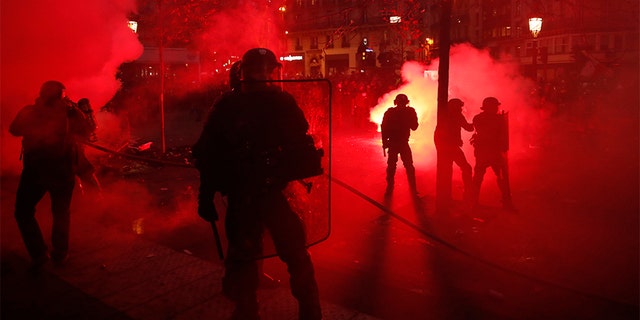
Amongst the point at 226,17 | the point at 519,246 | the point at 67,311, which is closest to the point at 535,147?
the point at 519,246

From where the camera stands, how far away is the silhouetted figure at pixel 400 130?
7512mm

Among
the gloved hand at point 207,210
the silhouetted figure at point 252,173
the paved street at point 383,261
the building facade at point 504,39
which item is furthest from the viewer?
the building facade at point 504,39

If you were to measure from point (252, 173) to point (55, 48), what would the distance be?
6.03 meters

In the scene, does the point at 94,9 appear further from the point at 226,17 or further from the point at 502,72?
the point at 502,72

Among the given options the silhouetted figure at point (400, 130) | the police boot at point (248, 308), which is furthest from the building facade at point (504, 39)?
the police boot at point (248, 308)

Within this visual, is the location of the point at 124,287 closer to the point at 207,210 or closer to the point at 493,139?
the point at 207,210

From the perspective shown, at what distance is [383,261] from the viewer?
4859mm

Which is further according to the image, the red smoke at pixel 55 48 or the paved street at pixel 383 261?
the red smoke at pixel 55 48

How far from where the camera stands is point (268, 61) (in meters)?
3.17

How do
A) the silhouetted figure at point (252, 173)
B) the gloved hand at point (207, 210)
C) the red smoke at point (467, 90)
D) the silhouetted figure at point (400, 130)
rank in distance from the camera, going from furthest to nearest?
the red smoke at point (467, 90) < the silhouetted figure at point (400, 130) < the gloved hand at point (207, 210) < the silhouetted figure at point (252, 173)

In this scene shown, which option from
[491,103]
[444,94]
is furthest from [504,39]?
[444,94]

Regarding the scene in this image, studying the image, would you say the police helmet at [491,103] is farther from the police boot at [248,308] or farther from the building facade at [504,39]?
the building facade at [504,39]

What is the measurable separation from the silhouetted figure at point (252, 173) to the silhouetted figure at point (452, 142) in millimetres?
3574

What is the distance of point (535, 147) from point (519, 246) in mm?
7593
